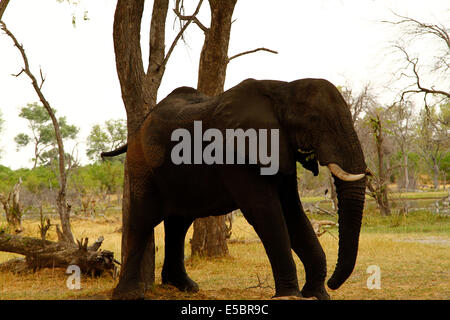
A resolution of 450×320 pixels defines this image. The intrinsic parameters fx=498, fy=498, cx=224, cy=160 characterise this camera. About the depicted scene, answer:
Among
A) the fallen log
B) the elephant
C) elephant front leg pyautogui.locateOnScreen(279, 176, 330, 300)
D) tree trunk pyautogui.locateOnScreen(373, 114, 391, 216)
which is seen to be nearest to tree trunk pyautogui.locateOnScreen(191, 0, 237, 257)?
the fallen log

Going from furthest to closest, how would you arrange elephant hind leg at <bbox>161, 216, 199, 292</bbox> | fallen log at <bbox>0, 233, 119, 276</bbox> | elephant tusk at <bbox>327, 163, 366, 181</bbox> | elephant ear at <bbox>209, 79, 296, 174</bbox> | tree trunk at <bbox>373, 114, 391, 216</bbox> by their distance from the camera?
tree trunk at <bbox>373, 114, 391, 216</bbox> → fallen log at <bbox>0, 233, 119, 276</bbox> → elephant hind leg at <bbox>161, 216, 199, 292</bbox> → elephant ear at <bbox>209, 79, 296, 174</bbox> → elephant tusk at <bbox>327, 163, 366, 181</bbox>

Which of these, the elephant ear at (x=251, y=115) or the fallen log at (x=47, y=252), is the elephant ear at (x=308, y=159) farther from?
the fallen log at (x=47, y=252)

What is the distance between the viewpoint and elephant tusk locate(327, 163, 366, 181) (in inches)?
185

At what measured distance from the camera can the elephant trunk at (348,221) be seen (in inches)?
190

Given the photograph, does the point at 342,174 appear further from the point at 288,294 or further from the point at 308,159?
the point at 288,294

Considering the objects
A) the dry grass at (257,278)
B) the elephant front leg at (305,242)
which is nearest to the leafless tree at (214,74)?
the dry grass at (257,278)

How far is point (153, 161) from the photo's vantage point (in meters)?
5.90

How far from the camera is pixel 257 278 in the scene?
8.23 meters

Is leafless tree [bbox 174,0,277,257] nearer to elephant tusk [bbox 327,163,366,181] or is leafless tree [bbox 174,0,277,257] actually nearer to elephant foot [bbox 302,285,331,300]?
elephant foot [bbox 302,285,331,300]

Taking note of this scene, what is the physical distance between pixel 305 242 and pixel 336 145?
1311mm

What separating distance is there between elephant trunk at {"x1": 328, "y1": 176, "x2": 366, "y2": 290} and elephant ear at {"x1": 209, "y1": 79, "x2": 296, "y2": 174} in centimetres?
57

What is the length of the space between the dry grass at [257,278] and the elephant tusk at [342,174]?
236 cm
